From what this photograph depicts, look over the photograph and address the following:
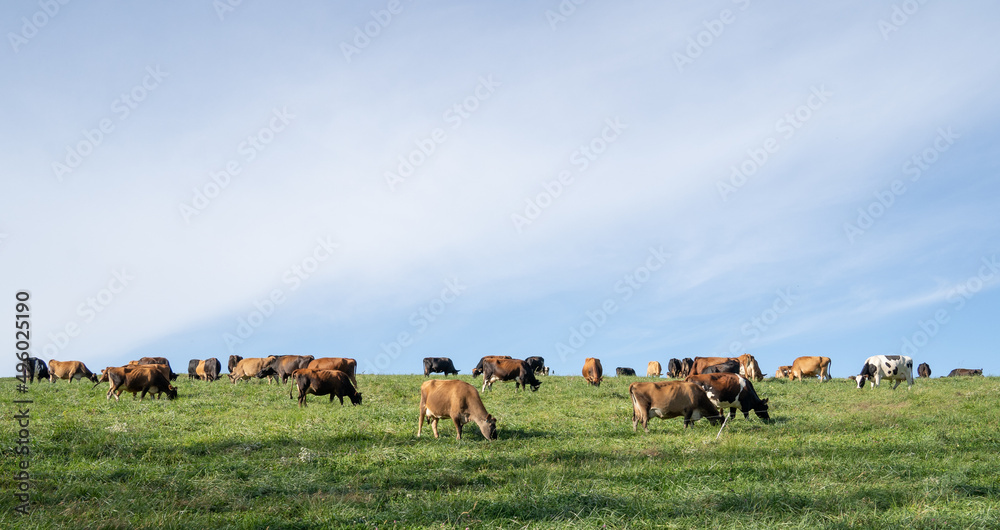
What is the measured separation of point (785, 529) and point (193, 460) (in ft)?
35.3

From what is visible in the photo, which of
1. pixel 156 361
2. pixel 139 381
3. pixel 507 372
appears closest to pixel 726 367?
pixel 507 372

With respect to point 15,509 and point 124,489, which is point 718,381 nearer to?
point 124,489

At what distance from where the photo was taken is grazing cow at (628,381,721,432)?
1797 cm

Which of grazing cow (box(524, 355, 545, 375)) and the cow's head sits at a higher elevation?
grazing cow (box(524, 355, 545, 375))

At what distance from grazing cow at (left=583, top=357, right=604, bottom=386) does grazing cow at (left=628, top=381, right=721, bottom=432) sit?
1568cm

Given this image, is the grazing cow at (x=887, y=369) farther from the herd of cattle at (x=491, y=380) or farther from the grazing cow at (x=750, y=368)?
the grazing cow at (x=750, y=368)

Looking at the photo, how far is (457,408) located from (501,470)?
4.01 metres

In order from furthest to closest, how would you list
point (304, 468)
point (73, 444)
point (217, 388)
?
point (217, 388) < point (73, 444) < point (304, 468)

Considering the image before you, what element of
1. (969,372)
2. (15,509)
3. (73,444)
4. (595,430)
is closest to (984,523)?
(595,430)

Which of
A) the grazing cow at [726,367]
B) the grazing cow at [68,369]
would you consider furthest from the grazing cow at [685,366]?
the grazing cow at [68,369]

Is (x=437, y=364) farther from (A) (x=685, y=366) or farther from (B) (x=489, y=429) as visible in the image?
(B) (x=489, y=429)

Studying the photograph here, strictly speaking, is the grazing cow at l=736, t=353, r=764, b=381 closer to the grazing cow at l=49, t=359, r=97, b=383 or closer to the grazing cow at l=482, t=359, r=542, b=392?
the grazing cow at l=482, t=359, r=542, b=392

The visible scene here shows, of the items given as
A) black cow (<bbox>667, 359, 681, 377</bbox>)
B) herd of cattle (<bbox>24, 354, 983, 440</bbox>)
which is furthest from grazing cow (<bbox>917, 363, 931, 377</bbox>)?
black cow (<bbox>667, 359, 681, 377</bbox>)

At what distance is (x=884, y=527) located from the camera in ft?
28.2
